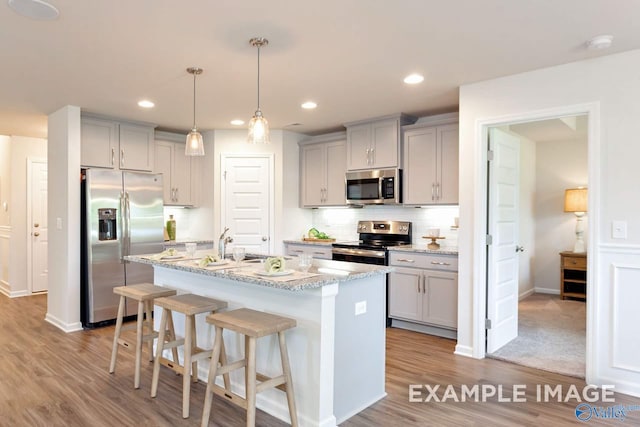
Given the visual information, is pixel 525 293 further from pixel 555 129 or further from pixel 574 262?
pixel 555 129

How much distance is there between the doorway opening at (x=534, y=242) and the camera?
3.76 meters

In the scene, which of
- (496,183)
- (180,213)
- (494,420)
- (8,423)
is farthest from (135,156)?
(494,420)

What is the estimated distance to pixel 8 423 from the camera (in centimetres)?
254

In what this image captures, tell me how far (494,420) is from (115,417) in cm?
236

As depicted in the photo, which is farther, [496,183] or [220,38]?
[496,183]

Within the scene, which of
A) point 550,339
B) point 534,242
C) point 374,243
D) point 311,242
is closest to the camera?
point 550,339

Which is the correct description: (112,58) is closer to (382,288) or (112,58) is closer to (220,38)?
(220,38)

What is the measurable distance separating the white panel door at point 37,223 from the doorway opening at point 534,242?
6.44 m

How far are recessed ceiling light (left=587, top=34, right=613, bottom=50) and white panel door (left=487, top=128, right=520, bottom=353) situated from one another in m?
1.04

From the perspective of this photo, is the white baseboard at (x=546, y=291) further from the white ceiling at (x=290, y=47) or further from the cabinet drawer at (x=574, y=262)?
the white ceiling at (x=290, y=47)

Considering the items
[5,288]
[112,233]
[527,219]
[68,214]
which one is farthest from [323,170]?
[5,288]

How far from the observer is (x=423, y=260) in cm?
432

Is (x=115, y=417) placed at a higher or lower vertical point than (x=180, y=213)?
lower

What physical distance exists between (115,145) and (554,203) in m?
6.34
